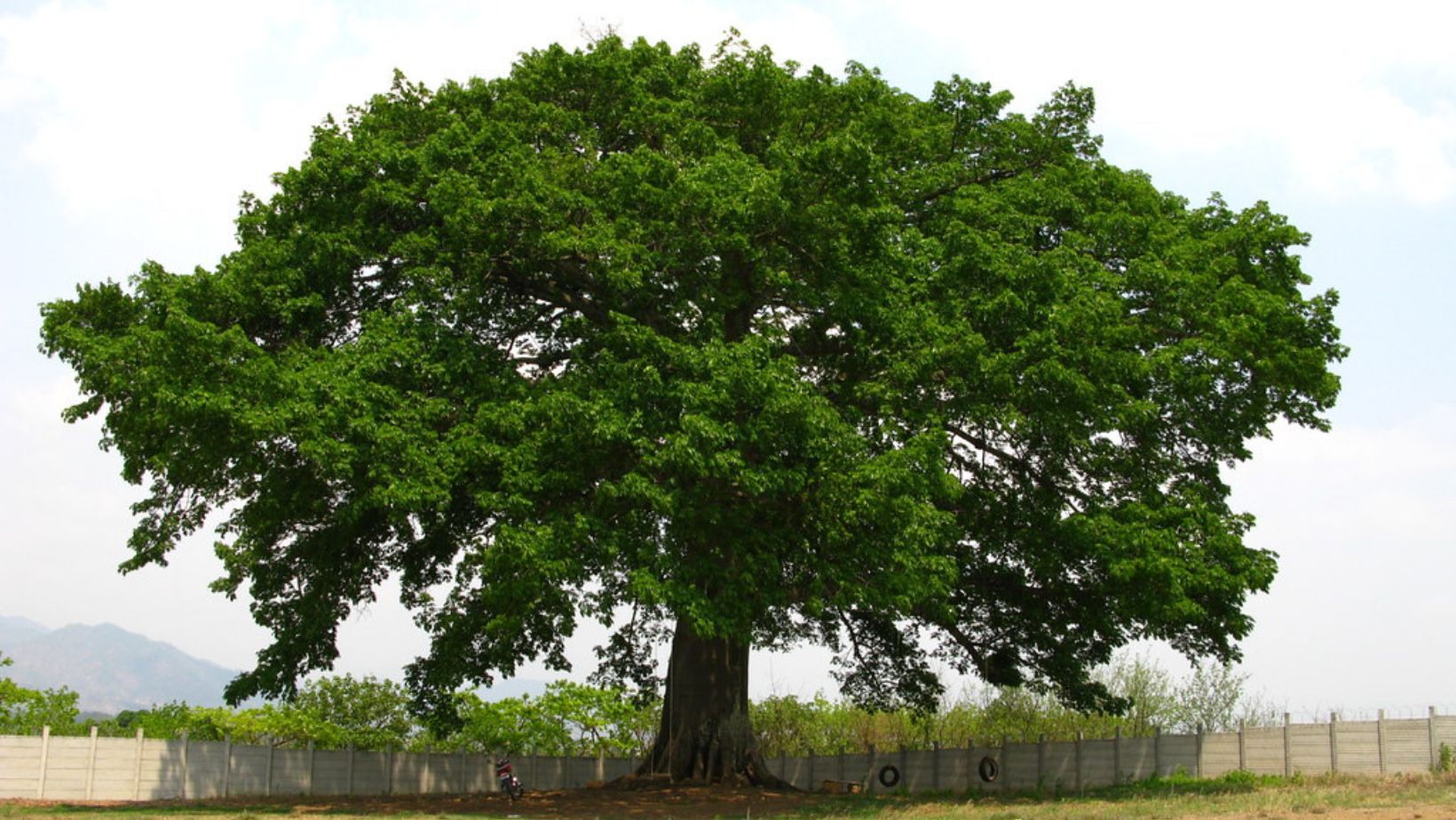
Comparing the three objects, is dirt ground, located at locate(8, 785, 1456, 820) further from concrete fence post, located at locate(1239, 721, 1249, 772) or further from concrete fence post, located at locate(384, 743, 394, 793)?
concrete fence post, located at locate(1239, 721, 1249, 772)

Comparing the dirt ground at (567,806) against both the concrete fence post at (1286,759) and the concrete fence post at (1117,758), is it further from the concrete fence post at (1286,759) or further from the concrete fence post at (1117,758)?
the concrete fence post at (1286,759)

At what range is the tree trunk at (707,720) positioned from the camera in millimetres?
22984

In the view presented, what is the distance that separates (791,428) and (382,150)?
8346mm

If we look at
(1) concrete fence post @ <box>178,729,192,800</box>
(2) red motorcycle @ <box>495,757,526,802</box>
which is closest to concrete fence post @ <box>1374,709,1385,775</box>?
(2) red motorcycle @ <box>495,757,526,802</box>

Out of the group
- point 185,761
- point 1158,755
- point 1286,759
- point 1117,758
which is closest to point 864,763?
point 1117,758

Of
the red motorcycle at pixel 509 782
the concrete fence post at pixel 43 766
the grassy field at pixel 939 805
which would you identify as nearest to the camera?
the grassy field at pixel 939 805

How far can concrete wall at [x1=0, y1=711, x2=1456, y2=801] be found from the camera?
23719 mm

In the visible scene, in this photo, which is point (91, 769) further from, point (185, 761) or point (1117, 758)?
point (1117, 758)

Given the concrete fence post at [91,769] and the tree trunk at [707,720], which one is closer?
the tree trunk at [707,720]

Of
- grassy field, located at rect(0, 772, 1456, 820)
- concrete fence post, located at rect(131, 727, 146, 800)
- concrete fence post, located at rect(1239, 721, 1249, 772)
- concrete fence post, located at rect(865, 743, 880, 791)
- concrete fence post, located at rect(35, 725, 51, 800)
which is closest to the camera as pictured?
grassy field, located at rect(0, 772, 1456, 820)

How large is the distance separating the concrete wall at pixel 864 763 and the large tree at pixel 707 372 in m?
3.25

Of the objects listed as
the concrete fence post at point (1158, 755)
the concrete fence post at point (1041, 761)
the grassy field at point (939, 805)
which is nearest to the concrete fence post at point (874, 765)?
the concrete fence post at point (1041, 761)

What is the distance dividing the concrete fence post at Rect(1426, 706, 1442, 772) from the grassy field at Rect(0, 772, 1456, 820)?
8.00ft

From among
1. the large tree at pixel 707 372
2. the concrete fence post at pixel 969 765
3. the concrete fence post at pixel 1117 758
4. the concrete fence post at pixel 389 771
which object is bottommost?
the concrete fence post at pixel 389 771
